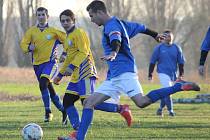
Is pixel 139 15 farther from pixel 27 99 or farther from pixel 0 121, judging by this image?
pixel 0 121

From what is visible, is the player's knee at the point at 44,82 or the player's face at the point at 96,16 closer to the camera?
the player's face at the point at 96,16

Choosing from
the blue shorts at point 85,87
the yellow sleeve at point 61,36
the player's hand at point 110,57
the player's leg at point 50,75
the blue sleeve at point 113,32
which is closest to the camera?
the player's hand at point 110,57

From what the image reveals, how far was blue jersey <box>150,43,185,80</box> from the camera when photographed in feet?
49.6

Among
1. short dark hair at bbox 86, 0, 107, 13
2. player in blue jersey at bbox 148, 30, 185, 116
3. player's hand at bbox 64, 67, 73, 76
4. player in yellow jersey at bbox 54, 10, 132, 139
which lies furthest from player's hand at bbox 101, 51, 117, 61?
player in blue jersey at bbox 148, 30, 185, 116

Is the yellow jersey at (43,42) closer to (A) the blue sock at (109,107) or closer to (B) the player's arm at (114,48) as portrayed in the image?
(A) the blue sock at (109,107)

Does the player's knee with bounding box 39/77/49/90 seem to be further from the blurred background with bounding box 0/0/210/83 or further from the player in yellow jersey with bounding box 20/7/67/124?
the blurred background with bounding box 0/0/210/83

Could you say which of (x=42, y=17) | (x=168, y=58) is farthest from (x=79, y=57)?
(x=168, y=58)

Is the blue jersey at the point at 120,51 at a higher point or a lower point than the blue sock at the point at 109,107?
higher

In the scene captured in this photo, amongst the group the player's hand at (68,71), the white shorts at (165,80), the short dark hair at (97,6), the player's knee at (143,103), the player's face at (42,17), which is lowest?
the white shorts at (165,80)

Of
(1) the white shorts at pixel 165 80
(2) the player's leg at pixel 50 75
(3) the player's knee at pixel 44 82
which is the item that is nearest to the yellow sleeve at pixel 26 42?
(2) the player's leg at pixel 50 75

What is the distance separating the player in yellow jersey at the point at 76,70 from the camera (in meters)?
10.1

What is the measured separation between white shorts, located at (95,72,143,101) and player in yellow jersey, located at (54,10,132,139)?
54.9 inches

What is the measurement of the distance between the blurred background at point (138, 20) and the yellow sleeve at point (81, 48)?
42849 millimetres

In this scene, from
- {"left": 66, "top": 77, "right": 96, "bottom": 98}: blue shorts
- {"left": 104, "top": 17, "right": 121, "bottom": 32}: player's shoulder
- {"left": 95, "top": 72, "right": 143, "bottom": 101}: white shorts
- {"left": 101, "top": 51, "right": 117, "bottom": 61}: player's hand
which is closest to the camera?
{"left": 101, "top": 51, "right": 117, "bottom": 61}: player's hand
